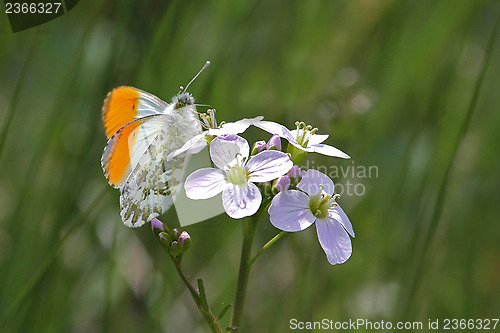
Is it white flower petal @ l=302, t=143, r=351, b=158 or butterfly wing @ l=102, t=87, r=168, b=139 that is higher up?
white flower petal @ l=302, t=143, r=351, b=158

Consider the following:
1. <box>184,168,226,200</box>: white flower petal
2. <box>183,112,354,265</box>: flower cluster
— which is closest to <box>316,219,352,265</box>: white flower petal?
<box>183,112,354,265</box>: flower cluster

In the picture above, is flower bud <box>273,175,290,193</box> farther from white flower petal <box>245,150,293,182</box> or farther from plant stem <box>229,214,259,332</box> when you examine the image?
plant stem <box>229,214,259,332</box>

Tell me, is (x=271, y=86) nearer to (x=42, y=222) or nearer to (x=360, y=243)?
(x=360, y=243)

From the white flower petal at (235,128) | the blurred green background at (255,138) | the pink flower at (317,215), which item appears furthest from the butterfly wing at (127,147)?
the pink flower at (317,215)

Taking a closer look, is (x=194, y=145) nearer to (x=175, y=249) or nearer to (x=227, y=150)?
(x=227, y=150)

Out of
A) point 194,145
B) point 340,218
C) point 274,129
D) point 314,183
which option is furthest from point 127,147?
point 340,218

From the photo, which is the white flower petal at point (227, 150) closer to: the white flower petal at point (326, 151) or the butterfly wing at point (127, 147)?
the white flower petal at point (326, 151)

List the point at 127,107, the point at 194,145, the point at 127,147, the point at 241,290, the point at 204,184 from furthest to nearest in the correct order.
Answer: the point at 127,107, the point at 127,147, the point at 194,145, the point at 204,184, the point at 241,290
